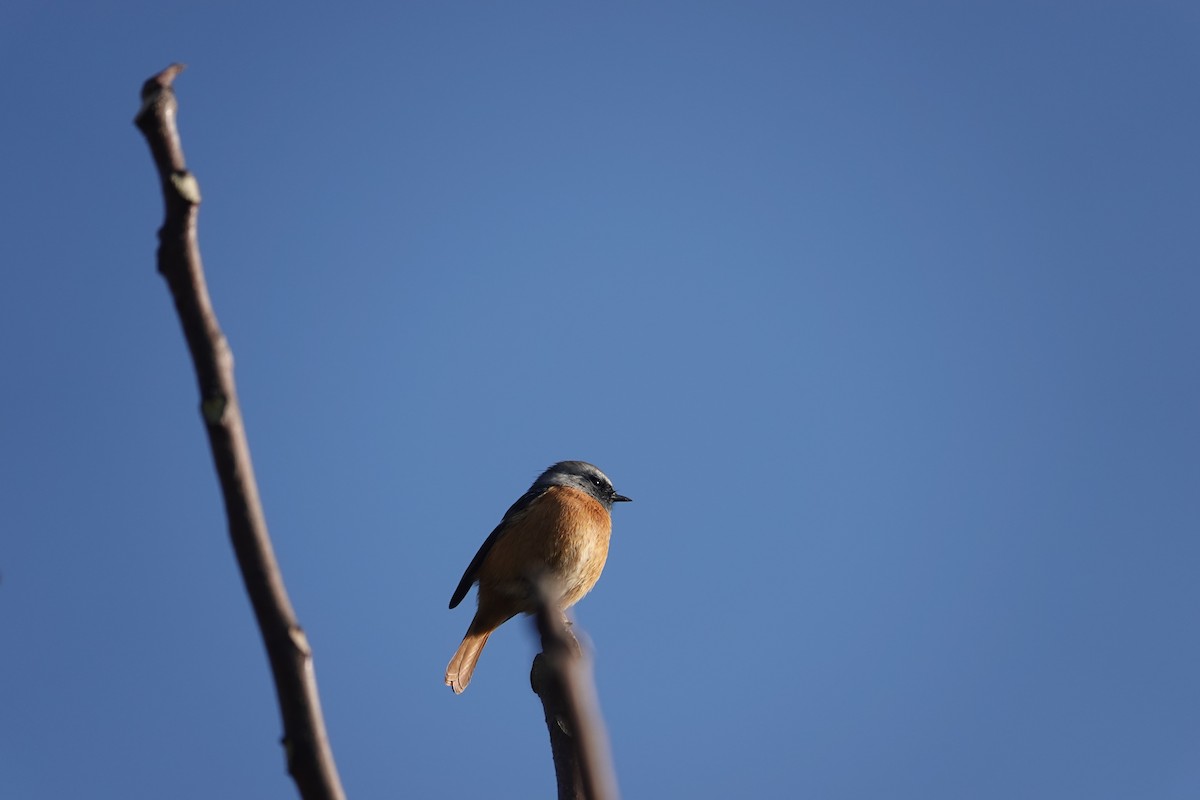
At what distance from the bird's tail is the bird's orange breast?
0.26 m

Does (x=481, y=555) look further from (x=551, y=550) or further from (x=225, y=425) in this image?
(x=225, y=425)

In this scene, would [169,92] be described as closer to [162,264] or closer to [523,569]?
[162,264]

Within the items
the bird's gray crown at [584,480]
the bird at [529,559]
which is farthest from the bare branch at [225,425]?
the bird's gray crown at [584,480]

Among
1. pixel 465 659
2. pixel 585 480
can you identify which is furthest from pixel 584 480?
pixel 465 659

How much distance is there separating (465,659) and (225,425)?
7.21 meters

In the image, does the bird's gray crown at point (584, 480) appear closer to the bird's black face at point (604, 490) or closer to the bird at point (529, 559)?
the bird's black face at point (604, 490)

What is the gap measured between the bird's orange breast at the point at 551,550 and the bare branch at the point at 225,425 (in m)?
6.56

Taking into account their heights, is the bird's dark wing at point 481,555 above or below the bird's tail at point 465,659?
above

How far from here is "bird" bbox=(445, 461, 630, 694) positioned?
835cm

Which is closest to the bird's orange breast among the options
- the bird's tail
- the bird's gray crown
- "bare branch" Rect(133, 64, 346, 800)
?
the bird's tail

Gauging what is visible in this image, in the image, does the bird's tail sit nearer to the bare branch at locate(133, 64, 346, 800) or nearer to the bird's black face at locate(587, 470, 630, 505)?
the bird's black face at locate(587, 470, 630, 505)

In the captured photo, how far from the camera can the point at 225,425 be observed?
148 centimetres

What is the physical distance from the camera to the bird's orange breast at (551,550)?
8.38 meters

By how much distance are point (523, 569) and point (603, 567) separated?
109cm
